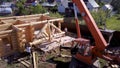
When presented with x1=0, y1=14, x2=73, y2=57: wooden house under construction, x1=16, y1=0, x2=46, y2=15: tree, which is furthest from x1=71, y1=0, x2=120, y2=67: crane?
x1=16, y1=0, x2=46, y2=15: tree

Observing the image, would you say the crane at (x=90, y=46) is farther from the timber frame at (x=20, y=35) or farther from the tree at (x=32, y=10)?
the tree at (x=32, y=10)

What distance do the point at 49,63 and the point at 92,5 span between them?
32.5m

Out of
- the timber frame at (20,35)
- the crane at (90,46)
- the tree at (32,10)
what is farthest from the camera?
the tree at (32,10)

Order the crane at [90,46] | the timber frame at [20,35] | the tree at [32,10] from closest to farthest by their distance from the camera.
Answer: the crane at [90,46], the timber frame at [20,35], the tree at [32,10]

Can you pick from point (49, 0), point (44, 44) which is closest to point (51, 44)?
point (44, 44)

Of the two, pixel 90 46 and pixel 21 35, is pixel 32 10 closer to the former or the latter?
pixel 21 35

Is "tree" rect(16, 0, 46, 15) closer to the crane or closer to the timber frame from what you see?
the timber frame

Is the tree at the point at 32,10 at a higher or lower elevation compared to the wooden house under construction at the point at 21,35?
lower

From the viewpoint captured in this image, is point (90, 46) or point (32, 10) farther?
point (32, 10)

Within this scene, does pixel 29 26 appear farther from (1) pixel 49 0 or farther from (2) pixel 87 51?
(1) pixel 49 0

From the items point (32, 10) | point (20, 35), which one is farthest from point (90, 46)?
point (32, 10)

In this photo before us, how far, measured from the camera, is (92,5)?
4044cm

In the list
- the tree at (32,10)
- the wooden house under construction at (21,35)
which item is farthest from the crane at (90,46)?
the tree at (32,10)

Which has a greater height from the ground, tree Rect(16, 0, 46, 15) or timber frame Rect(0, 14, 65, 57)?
timber frame Rect(0, 14, 65, 57)
